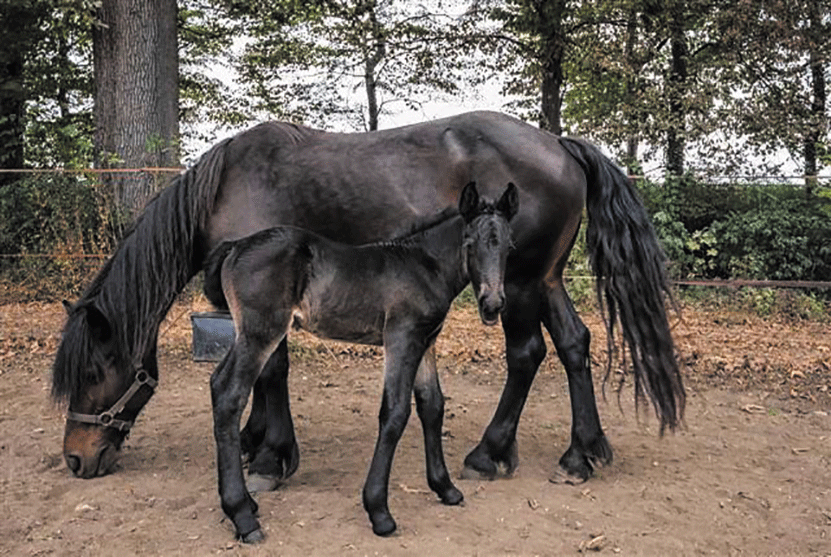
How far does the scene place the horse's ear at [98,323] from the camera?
3.89 m

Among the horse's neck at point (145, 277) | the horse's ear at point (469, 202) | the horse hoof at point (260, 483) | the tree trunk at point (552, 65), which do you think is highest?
the tree trunk at point (552, 65)

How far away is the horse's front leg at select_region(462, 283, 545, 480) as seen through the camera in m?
4.24

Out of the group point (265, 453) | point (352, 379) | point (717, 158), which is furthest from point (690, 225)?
point (265, 453)

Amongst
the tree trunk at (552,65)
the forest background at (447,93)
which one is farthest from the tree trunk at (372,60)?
the tree trunk at (552,65)

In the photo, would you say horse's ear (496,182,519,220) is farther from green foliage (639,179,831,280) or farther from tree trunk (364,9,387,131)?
tree trunk (364,9,387,131)

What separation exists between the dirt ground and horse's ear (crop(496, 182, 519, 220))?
150cm

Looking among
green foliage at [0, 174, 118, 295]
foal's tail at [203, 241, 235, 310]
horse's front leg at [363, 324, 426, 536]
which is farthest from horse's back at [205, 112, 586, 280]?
green foliage at [0, 174, 118, 295]

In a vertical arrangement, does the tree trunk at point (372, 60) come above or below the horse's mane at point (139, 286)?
above

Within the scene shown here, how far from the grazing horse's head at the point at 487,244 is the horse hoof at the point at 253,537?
1400 millimetres

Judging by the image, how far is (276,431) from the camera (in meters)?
4.07

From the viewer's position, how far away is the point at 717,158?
47.7 ft

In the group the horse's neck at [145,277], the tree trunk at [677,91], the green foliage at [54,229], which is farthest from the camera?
the tree trunk at [677,91]

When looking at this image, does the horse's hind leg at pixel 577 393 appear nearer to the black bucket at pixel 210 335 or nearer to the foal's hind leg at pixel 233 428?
the foal's hind leg at pixel 233 428

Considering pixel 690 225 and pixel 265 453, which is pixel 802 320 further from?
pixel 265 453
